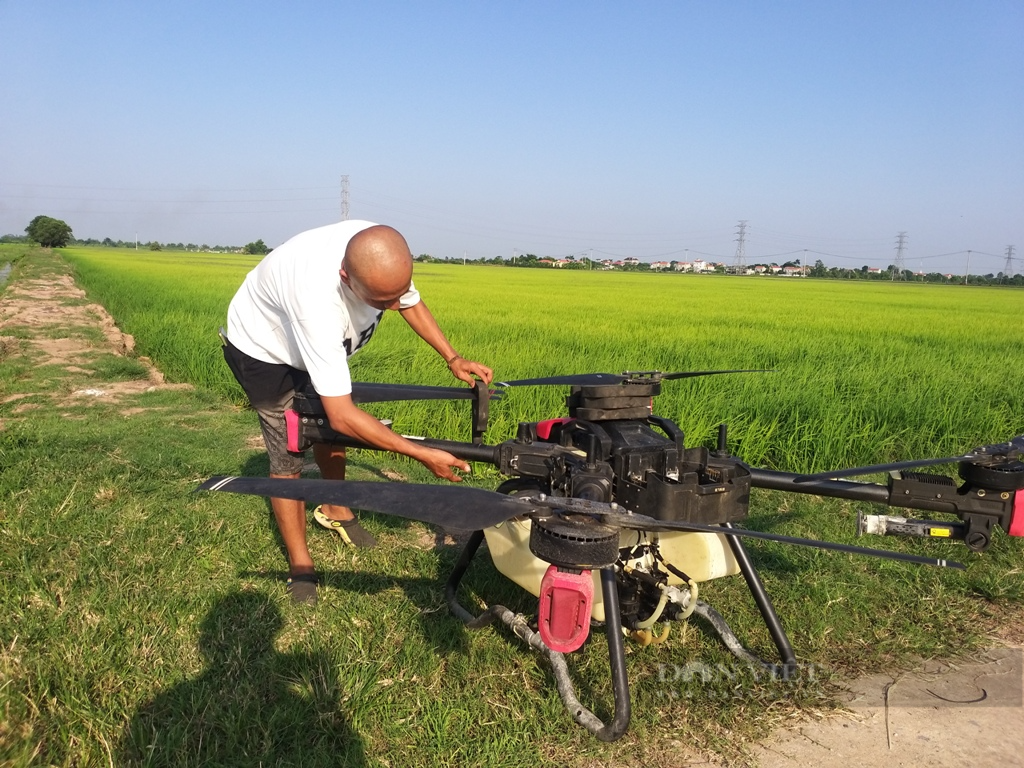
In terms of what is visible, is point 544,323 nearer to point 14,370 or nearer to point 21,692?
point 14,370

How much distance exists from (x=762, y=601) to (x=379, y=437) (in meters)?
1.57

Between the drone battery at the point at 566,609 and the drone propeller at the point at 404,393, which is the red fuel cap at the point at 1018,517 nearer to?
the drone battery at the point at 566,609

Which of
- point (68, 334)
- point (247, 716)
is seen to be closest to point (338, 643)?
point (247, 716)

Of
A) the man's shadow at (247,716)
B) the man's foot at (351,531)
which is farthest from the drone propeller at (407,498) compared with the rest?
the man's foot at (351,531)

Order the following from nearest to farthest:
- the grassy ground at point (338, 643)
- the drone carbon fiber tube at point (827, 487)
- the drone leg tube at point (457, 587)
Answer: the drone carbon fiber tube at point (827, 487) → the grassy ground at point (338, 643) → the drone leg tube at point (457, 587)

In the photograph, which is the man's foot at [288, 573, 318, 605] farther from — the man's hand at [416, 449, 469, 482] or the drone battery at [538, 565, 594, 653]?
the drone battery at [538, 565, 594, 653]

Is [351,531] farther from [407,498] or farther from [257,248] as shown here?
[257,248]

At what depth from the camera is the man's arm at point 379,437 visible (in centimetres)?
226

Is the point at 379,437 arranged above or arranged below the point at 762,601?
above

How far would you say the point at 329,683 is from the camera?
2.53 m

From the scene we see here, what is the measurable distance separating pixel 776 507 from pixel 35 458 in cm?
506

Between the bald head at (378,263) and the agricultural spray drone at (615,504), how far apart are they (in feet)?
1.27

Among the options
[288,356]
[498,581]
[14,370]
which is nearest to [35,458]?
[288,356]

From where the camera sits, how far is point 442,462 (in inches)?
88.7
